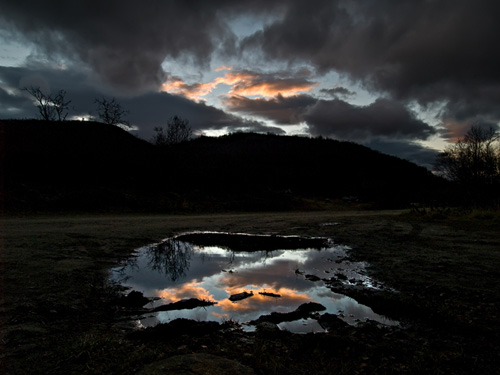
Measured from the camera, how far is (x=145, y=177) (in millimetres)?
29391

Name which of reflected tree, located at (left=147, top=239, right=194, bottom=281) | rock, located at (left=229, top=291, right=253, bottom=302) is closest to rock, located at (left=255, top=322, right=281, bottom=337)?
rock, located at (left=229, top=291, right=253, bottom=302)

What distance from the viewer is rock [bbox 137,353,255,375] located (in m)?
2.43

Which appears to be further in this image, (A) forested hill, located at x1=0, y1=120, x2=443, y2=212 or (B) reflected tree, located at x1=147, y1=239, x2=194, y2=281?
(A) forested hill, located at x1=0, y1=120, x2=443, y2=212

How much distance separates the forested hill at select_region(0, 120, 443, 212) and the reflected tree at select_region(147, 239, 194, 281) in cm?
1399

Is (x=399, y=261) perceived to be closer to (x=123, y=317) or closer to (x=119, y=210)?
(x=123, y=317)

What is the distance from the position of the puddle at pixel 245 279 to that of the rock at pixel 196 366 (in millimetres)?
915

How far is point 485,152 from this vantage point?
3538 cm

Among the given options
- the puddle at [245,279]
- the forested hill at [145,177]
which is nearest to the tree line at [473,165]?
the forested hill at [145,177]

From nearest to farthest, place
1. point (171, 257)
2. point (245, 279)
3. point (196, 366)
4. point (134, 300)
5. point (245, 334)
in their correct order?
point (196, 366)
point (245, 334)
point (134, 300)
point (245, 279)
point (171, 257)

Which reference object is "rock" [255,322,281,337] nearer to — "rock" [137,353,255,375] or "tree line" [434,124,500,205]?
"rock" [137,353,255,375]

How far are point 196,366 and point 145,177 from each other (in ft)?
93.2

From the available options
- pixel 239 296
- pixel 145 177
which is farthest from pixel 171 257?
pixel 145 177

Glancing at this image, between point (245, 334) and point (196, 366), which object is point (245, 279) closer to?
point (245, 334)

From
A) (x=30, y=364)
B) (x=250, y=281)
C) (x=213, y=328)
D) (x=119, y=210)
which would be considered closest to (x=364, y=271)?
(x=250, y=281)
